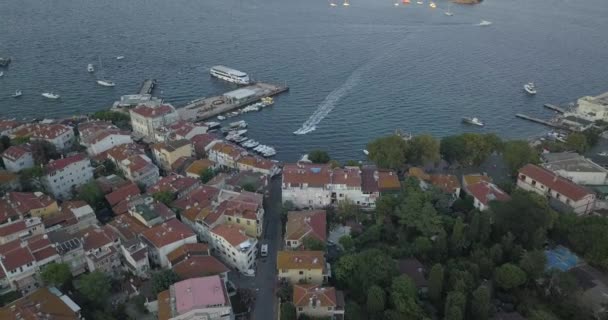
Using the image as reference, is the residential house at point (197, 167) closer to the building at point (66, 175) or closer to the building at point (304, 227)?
the building at point (66, 175)

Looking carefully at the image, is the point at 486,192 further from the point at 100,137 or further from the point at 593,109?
the point at 100,137

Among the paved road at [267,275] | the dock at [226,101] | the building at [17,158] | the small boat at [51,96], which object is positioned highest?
the building at [17,158]

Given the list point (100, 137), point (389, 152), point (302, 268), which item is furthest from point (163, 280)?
point (100, 137)

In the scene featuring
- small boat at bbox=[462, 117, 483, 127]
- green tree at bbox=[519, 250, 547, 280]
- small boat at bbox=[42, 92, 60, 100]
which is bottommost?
small boat at bbox=[462, 117, 483, 127]

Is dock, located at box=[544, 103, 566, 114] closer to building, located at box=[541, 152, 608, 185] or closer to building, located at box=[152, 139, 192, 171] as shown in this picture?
building, located at box=[541, 152, 608, 185]

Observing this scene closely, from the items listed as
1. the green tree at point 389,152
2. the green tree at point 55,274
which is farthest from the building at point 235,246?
the green tree at point 389,152

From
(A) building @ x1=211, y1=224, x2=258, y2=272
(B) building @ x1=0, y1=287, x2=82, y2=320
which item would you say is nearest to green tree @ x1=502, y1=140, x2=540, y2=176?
(A) building @ x1=211, y1=224, x2=258, y2=272
